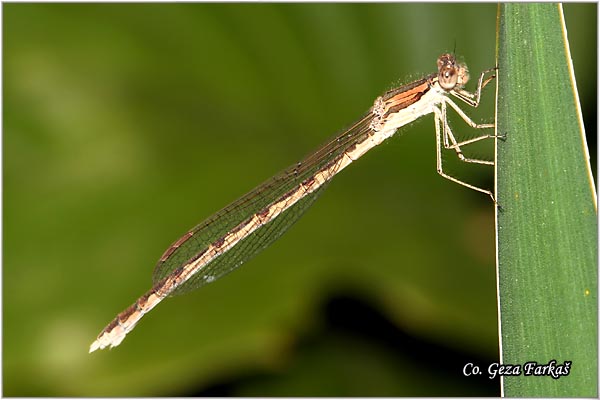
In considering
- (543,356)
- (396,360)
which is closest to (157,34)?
(396,360)

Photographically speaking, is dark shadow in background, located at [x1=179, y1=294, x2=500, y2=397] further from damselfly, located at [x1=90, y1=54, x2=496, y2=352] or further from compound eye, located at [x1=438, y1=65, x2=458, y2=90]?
compound eye, located at [x1=438, y1=65, x2=458, y2=90]

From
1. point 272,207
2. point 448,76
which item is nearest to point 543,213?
point 448,76

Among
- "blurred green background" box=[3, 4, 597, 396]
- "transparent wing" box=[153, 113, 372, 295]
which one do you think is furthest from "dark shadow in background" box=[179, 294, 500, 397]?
"transparent wing" box=[153, 113, 372, 295]

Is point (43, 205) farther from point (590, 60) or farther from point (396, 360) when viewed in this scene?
point (590, 60)

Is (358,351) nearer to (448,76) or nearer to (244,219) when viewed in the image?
(244,219)

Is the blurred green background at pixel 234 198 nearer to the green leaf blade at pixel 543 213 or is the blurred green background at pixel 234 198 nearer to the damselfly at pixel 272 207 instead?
the damselfly at pixel 272 207

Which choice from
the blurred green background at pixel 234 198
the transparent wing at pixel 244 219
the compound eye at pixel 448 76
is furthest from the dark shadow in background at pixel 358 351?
the compound eye at pixel 448 76
